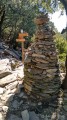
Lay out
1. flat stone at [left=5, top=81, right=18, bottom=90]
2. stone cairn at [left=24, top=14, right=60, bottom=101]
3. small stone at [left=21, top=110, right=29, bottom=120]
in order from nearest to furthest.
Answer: small stone at [left=21, top=110, right=29, bottom=120], stone cairn at [left=24, top=14, right=60, bottom=101], flat stone at [left=5, top=81, right=18, bottom=90]

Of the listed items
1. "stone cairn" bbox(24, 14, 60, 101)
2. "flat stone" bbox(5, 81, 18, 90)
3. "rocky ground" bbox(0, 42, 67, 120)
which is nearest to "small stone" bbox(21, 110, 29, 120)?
"rocky ground" bbox(0, 42, 67, 120)

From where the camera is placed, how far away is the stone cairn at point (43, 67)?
5258 mm

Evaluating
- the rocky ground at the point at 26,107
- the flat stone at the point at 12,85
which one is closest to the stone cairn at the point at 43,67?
the rocky ground at the point at 26,107

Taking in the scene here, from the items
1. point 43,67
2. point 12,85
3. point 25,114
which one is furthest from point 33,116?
point 12,85

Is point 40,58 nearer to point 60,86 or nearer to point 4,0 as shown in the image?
point 60,86

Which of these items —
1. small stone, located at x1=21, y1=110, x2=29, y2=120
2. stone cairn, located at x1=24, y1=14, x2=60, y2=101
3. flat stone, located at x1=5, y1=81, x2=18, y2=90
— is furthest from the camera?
flat stone, located at x1=5, y1=81, x2=18, y2=90

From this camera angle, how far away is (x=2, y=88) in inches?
249

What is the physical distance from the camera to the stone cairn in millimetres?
5258

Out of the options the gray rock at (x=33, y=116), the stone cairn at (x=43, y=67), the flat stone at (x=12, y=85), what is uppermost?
the stone cairn at (x=43, y=67)

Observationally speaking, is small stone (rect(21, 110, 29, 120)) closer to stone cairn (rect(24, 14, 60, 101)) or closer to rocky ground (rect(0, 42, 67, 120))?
rocky ground (rect(0, 42, 67, 120))

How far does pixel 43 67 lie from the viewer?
5.25m

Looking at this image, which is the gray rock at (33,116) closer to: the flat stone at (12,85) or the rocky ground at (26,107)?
the rocky ground at (26,107)

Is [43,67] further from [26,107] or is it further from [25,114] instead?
[25,114]

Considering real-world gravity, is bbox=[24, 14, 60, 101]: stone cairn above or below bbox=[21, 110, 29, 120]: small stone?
above
